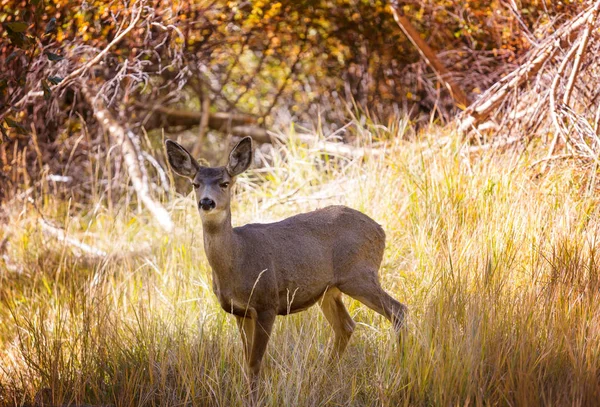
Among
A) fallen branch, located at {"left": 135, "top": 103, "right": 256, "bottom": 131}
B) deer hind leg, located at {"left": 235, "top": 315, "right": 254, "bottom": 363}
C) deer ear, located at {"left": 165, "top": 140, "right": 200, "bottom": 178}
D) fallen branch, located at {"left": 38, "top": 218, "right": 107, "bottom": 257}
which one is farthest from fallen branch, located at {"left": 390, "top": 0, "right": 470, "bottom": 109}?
deer hind leg, located at {"left": 235, "top": 315, "right": 254, "bottom": 363}

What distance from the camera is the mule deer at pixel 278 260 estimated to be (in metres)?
5.04

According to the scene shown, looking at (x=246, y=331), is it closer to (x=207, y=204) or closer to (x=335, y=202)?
(x=207, y=204)

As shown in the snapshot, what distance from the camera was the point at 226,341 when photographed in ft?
18.3

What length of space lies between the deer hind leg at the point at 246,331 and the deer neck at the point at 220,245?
37cm

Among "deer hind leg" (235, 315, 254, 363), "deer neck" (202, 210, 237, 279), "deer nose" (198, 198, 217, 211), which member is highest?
"deer nose" (198, 198, 217, 211)

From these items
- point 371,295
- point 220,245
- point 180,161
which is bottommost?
point 371,295

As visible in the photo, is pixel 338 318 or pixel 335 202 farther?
pixel 335 202

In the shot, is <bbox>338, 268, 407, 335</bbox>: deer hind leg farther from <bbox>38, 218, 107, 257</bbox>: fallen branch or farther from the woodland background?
<bbox>38, 218, 107, 257</bbox>: fallen branch

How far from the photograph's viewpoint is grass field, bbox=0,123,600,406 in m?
4.73

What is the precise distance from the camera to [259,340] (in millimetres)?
5039

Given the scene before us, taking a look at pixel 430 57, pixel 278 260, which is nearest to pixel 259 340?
pixel 278 260

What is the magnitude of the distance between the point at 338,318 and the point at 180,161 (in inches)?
61.1

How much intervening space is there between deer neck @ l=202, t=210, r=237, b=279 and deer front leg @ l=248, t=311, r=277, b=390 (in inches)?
13.5

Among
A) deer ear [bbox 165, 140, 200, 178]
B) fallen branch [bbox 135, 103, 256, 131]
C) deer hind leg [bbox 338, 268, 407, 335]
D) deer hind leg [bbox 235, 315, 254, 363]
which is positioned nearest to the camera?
deer hind leg [bbox 235, 315, 254, 363]
